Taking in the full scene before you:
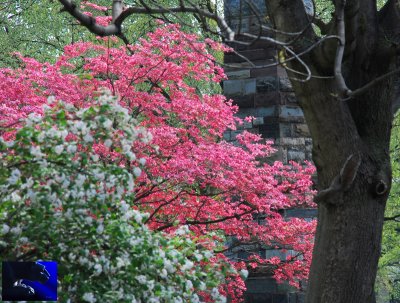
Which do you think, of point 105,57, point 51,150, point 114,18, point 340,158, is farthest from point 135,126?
point 105,57

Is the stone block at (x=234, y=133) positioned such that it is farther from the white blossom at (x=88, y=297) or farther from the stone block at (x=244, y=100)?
the white blossom at (x=88, y=297)

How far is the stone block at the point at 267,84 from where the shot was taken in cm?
1247

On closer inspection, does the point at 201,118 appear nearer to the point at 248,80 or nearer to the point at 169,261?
the point at 248,80

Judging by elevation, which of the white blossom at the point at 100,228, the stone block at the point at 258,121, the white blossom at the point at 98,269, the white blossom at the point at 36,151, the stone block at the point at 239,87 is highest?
the stone block at the point at 239,87

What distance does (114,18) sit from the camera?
6629mm

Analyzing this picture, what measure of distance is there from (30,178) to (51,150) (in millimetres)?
250

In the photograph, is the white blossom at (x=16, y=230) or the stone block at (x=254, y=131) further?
the stone block at (x=254, y=131)

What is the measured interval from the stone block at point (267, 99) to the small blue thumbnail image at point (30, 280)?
7.58 meters

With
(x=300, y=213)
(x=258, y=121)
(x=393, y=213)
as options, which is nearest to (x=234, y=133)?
(x=258, y=121)

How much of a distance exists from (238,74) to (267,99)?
28.3 inches

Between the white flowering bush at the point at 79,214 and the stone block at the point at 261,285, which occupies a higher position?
the white flowering bush at the point at 79,214

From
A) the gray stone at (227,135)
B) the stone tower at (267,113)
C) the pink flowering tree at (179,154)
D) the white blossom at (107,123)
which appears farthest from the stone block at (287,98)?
the white blossom at (107,123)

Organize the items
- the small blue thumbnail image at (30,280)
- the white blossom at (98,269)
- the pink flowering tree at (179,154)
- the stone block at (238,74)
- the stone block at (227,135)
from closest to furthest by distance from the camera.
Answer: the white blossom at (98,269), the small blue thumbnail image at (30,280), the pink flowering tree at (179,154), the stone block at (227,135), the stone block at (238,74)

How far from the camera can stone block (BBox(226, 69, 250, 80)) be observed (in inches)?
501
